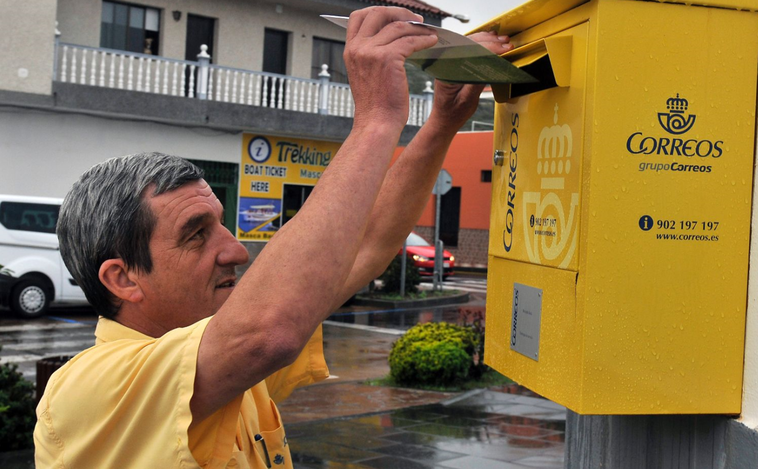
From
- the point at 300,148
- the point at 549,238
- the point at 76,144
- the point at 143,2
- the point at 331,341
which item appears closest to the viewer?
the point at 549,238

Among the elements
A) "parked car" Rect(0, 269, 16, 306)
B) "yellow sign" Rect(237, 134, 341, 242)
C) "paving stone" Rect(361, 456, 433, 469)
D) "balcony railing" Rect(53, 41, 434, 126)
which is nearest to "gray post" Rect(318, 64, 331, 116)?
"balcony railing" Rect(53, 41, 434, 126)

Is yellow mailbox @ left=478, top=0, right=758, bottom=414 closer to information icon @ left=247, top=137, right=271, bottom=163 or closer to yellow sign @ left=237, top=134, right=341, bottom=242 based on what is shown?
yellow sign @ left=237, top=134, right=341, bottom=242

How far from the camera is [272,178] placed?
70.8 feet

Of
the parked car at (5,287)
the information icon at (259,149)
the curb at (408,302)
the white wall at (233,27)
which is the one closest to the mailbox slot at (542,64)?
the parked car at (5,287)

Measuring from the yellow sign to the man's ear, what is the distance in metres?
19.3

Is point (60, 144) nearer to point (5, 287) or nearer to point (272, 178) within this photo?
point (5, 287)

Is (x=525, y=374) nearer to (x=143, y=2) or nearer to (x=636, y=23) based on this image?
(x=636, y=23)

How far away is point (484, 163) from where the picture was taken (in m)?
32.7

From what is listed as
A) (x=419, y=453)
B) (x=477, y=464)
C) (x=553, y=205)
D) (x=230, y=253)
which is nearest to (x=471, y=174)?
(x=419, y=453)

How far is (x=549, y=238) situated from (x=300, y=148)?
791 inches

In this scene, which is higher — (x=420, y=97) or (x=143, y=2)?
(x=143, y=2)

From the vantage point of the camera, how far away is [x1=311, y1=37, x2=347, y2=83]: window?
23078 mm

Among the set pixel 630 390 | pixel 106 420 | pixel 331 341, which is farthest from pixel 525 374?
pixel 331 341

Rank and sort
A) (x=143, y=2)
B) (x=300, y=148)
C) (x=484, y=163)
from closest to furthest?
(x=143, y=2) → (x=300, y=148) → (x=484, y=163)
